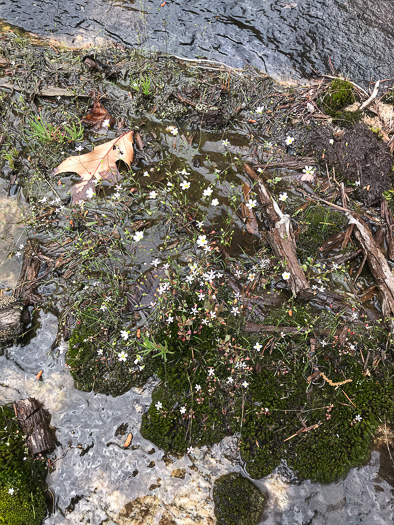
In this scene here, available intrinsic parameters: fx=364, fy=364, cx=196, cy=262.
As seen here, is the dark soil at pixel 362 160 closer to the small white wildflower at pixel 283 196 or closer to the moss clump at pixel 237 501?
the small white wildflower at pixel 283 196

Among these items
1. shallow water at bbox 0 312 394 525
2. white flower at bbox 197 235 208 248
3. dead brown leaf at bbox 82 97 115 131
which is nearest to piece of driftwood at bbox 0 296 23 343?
shallow water at bbox 0 312 394 525

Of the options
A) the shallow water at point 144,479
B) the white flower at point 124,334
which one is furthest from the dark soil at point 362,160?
the white flower at point 124,334

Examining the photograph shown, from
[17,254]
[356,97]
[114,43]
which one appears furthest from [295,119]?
[17,254]

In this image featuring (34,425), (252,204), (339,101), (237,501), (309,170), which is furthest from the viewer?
(339,101)

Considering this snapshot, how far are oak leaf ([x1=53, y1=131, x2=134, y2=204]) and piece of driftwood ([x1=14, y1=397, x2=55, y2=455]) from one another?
251cm

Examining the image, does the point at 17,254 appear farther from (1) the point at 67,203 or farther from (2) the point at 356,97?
(2) the point at 356,97

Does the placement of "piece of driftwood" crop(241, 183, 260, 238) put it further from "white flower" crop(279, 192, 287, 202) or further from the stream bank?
"white flower" crop(279, 192, 287, 202)

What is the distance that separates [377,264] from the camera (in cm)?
Answer: 434

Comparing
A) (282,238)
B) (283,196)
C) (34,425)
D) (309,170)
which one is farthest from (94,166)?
(34,425)

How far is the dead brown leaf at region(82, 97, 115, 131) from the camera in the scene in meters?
5.35

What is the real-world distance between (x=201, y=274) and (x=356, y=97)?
12.8 ft

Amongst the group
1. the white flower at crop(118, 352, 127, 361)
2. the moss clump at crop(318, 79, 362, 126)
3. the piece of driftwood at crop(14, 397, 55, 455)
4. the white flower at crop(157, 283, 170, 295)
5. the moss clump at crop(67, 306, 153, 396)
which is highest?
the moss clump at crop(318, 79, 362, 126)

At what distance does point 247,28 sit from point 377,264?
471 centimetres

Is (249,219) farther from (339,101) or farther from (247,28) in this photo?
(247,28)
